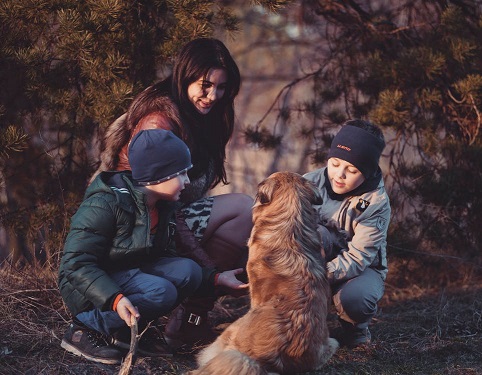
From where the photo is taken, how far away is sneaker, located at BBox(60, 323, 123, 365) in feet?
12.7

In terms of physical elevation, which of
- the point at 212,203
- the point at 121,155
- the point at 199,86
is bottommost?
the point at 212,203

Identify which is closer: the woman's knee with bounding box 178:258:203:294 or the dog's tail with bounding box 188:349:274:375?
the dog's tail with bounding box 188:349:274:375

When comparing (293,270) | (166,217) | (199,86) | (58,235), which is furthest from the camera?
(58,235)

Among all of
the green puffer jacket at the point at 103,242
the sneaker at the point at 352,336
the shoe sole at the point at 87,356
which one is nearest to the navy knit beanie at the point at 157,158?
the green puffer jacket at the point at 103,242

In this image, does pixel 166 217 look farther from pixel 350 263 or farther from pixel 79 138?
pixel 79 138

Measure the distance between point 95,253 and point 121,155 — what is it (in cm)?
111

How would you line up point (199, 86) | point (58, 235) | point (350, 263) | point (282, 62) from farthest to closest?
point (282, 62) → point (58, 235) → point (199, 86) → point (350, 263)

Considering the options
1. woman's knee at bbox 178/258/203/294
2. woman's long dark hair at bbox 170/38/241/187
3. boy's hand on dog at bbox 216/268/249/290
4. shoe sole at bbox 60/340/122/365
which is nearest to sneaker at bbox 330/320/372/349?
boy's hand on dog at bbox 216/268/249/290

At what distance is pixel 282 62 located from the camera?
43.1 ft

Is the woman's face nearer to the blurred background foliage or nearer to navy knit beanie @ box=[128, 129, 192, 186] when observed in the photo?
the blurred background foliage

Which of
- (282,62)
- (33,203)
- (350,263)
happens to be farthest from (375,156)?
(282,62)

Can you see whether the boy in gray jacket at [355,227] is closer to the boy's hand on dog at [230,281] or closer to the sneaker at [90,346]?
the boy's hand on dog at [230,281]

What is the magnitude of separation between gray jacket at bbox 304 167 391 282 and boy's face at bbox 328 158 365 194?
106 mm

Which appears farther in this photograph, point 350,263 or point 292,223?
point 350,263
